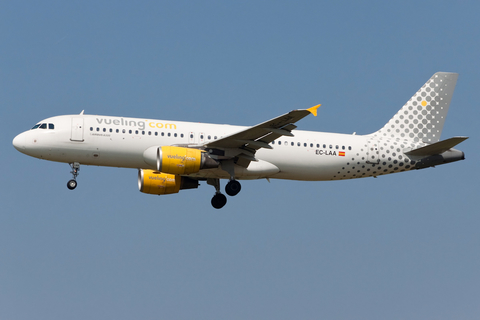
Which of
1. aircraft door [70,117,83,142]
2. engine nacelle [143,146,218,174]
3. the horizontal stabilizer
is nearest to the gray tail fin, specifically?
the horizontal stabilizer

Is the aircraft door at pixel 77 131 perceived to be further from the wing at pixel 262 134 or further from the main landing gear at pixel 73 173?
the wing at pixel 262 134

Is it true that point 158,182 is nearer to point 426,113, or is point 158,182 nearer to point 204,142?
point 204,142

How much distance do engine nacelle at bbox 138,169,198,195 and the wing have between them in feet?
14.5

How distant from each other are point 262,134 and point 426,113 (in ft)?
38.4

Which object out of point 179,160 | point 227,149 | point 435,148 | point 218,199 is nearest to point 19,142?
point 179,160

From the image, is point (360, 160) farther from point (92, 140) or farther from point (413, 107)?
point (92, 140)

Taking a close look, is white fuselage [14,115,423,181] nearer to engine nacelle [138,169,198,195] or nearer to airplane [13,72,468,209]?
airplane [13,72,468,209]

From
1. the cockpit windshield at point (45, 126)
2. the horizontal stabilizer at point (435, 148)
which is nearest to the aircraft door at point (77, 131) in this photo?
the cockpit windshield at point (45, 126)

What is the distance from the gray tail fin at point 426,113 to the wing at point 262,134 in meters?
8.23

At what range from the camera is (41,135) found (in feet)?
108

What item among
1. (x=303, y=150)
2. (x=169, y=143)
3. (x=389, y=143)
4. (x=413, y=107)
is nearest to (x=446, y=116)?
(x=413, y=107)

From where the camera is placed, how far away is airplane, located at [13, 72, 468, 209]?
106ft

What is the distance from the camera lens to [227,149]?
3312cm

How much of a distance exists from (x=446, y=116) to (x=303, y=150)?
31.9 feet
